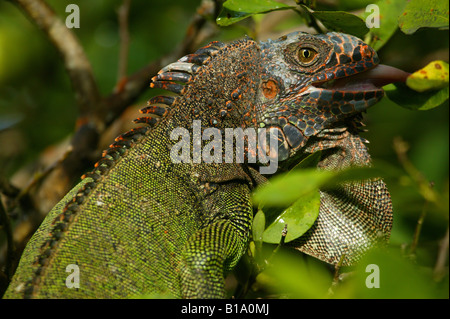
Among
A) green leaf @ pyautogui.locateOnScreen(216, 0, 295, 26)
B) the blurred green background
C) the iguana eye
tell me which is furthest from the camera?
the blurred green background

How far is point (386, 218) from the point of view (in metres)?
4.79

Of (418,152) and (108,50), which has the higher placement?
(108,50)

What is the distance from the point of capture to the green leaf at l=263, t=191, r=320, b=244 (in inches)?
158

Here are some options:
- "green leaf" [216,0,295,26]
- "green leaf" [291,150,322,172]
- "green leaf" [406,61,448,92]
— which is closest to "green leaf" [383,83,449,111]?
"green leaf" [406,61,448,92]

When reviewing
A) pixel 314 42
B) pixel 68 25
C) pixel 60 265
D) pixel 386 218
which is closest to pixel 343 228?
pixel 386 218

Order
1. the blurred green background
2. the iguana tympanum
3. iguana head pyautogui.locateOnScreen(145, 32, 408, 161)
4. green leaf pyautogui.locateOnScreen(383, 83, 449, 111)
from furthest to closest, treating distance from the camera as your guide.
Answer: the blurred green background
iguana head pyautogui.locateOnScreen(145, 32, 408, 161)
green leaf pyautogui.locateOnScreen(383, 83, 449, 111)
the iguana tympanum

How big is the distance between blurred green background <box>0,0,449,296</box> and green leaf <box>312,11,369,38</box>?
7.81ft

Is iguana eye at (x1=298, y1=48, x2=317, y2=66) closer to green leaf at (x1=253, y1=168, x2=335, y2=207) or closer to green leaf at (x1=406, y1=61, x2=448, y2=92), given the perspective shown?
green leaf at (x1=406, y1=61, x2=448, y2=92)

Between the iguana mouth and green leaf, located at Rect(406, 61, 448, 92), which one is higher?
the iguana mouth

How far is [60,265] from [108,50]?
619cm

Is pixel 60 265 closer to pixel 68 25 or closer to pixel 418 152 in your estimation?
pixel 68 25

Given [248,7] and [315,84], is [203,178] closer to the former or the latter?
[315,84]

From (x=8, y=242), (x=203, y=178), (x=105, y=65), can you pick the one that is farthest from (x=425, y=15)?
(x=105, y=65)

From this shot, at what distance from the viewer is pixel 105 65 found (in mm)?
9305
